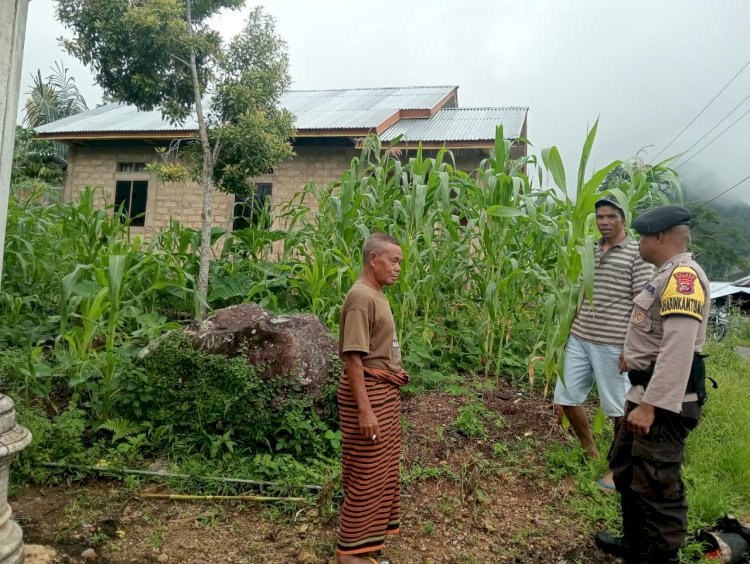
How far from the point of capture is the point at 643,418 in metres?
2.58

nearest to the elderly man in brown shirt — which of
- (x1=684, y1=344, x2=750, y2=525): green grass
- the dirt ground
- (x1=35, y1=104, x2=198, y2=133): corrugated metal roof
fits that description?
the dirt ground

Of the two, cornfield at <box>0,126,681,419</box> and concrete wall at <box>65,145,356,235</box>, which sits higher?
concrete wall at <box>65,145,356,235</box>

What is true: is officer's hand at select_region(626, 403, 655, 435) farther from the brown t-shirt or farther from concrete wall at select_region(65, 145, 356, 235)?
concrete wall at select_region(65, 145, 356, 235)

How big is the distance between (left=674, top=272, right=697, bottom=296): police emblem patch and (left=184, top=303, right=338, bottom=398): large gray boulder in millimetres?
→ 2131

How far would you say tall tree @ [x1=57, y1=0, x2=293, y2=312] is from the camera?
486 cm

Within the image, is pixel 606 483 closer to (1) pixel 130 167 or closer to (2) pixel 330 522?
(2) pixel 330 522

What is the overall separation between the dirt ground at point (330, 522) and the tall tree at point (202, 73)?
218 cm

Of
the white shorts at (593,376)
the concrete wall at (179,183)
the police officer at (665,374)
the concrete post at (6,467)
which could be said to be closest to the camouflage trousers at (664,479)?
the police officer at (665,374)

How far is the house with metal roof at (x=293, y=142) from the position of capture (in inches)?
428

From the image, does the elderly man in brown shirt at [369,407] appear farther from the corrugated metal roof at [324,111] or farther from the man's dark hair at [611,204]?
the corrugated metal roof at [324,111]

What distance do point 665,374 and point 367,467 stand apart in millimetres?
1342

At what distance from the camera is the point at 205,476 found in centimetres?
338

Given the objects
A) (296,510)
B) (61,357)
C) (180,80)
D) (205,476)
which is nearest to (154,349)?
(61,357)

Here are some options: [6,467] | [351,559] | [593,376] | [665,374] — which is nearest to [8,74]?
[6,467]
